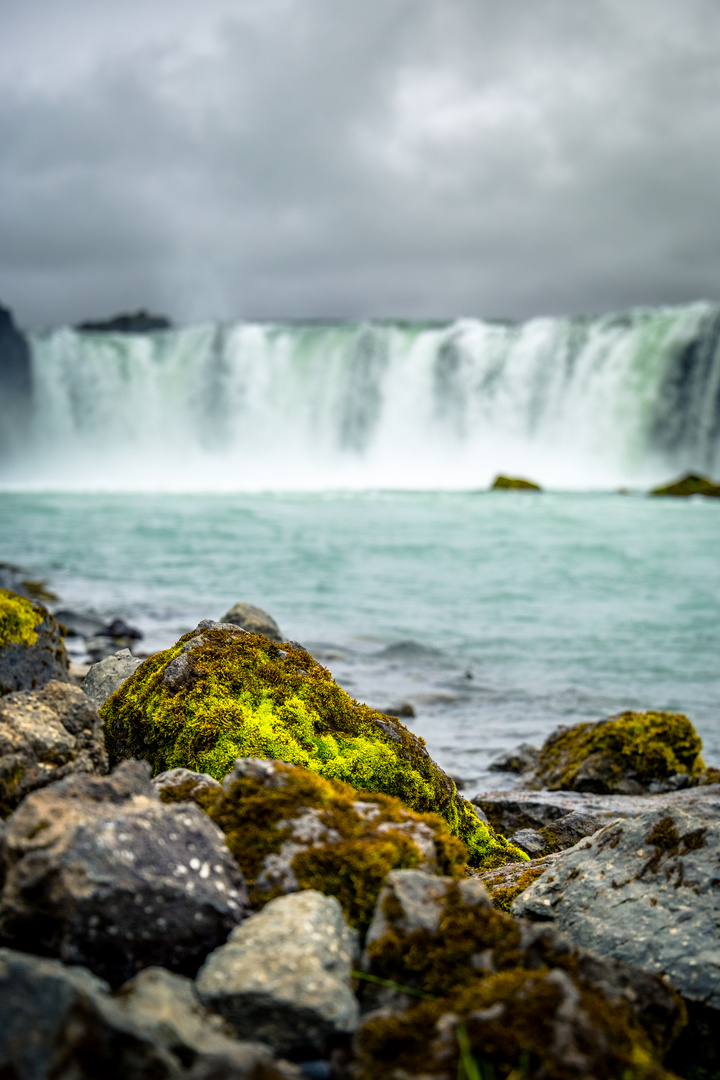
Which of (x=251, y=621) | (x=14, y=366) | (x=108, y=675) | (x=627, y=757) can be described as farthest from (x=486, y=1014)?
(x=14, y=366)

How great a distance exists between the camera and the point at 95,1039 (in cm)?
195

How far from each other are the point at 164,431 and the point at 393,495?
84.6 feet

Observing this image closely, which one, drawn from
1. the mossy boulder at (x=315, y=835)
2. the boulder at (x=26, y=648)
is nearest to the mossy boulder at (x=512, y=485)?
the boulder at (x=26, y=648)

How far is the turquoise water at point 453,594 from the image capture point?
10422 mm

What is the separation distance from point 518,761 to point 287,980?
582cm

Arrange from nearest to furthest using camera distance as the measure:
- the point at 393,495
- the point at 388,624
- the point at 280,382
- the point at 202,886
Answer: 1. the point at 202,886
2. the point at 388,624
3. the point at 393,495
4. the point at 280,382

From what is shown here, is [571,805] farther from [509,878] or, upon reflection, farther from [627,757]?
[509,878]

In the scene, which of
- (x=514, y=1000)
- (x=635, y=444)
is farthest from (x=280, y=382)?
(x=514, y=1000)

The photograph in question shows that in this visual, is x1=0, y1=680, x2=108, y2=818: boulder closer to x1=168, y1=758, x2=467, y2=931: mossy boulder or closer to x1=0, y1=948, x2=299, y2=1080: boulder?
x1=168, y1=758, x2=467, y2=931: mossy boulder

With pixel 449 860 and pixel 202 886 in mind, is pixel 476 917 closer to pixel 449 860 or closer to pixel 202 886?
pixel 449 860

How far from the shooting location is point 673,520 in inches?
Result: 1304

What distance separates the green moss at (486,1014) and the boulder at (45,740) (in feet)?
5.01

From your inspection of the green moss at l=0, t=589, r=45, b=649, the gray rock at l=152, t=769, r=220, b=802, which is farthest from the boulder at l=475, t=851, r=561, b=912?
the green moss at l=0, t=589, r=45, b=649

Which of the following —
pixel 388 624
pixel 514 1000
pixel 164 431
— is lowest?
pixel 388 624
